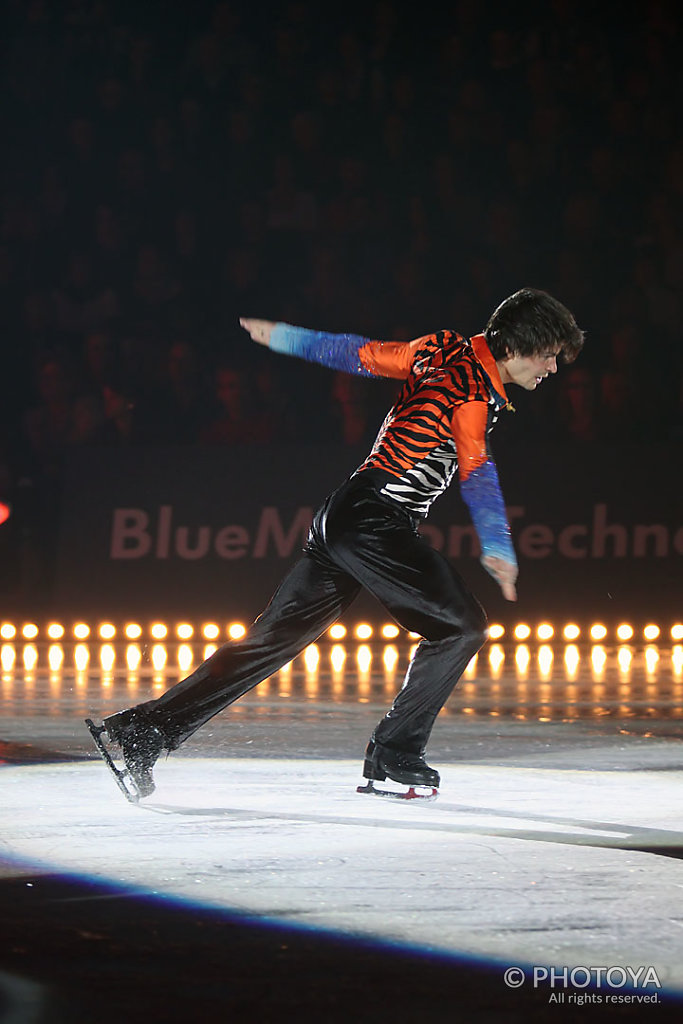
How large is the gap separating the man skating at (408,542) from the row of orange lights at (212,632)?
6747 millimetres

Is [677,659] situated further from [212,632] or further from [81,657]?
[81,657]

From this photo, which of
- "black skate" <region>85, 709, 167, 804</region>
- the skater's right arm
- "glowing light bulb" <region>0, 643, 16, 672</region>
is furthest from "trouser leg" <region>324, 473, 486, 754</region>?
"glowing light bulb" <region>0, 643, 16, 672</region>

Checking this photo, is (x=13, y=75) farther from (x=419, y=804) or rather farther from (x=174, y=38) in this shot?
(x=419, y=804)

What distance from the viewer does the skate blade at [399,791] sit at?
5.61m

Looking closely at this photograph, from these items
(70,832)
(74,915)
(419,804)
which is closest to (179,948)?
(74,915)

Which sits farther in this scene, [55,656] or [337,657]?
[337,657]

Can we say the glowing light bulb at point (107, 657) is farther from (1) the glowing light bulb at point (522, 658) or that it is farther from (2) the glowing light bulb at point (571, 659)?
(2) the glowing light bulb at point (571, 659)

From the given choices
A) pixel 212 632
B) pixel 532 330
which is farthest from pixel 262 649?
pixel 212 632

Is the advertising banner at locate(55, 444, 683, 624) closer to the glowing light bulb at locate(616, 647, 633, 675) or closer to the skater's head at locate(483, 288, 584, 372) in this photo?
the glowing light bulb at locate(616, 647, 633, 675)

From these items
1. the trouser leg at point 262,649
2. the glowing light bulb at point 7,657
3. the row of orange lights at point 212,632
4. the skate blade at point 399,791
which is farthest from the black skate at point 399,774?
the row of orange lights at point 212,632

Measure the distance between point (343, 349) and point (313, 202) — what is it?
9553mm

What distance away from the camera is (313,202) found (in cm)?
1505

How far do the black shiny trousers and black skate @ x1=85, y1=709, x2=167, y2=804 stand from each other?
4cm

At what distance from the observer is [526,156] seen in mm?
15312
